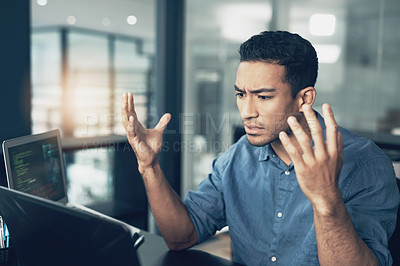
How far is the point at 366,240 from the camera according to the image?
1.02 m

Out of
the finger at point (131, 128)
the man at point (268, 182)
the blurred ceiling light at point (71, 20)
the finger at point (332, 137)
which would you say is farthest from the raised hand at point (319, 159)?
the blurred ceiling light at point (71, 20)

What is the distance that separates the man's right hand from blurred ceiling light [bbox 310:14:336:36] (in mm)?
2317

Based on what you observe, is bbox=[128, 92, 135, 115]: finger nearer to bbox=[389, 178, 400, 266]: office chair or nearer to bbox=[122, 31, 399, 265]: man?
bbox=[122, 31, 399, 265]: man

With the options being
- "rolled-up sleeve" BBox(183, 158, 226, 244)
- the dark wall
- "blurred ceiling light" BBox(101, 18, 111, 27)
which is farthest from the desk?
"blurred ceiling light" BBox(101, 18, 111, 27)

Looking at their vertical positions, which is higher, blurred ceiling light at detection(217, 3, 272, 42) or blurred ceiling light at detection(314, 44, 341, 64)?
blurred ceiling light at detection(217, 3, 272, 42)

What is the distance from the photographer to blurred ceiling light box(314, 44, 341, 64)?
3.17m

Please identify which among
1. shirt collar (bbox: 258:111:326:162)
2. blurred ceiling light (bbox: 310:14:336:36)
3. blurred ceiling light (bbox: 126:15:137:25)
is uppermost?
blurred ceiling light (bbox: 126:15:137:25)

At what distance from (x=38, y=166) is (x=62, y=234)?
77 cm

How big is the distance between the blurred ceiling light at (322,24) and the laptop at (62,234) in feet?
9.36

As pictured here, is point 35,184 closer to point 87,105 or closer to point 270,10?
point 270,10

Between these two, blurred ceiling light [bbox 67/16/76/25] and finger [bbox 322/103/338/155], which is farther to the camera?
blurred ceiling light [bbox 67/16/76/25]

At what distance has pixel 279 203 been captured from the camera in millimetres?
1253

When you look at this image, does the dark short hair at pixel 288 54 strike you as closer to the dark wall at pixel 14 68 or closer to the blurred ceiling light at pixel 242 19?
the dark wall at pixel 14 68

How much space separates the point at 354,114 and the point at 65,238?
9.83ft
